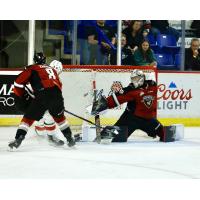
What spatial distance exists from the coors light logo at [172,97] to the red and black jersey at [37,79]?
2196 millimetres


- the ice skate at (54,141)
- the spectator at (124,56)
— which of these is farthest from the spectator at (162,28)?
the ice skate at (54,141)

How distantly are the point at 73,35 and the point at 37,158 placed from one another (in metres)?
2.87

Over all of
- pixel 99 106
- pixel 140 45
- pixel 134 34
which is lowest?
pixel 99 106

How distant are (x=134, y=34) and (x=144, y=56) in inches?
12.5

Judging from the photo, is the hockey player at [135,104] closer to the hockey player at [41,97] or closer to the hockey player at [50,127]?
the hockey player at [50,127]

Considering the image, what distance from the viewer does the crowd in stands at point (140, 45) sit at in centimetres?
690

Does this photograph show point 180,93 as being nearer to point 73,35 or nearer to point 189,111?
point 189,111

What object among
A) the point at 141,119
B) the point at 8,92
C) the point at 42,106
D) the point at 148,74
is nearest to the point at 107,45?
the point at 148,74

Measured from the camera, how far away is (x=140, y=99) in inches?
201

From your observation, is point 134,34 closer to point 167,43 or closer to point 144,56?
point 144,56

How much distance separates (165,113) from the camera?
21.5ft

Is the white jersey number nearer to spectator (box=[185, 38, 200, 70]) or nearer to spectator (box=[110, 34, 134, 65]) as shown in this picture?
spectator (box=[110, 34, 134, 65])

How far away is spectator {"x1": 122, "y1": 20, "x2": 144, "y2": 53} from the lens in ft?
22.8

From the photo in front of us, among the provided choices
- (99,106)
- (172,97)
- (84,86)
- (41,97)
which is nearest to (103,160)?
(41,97)
